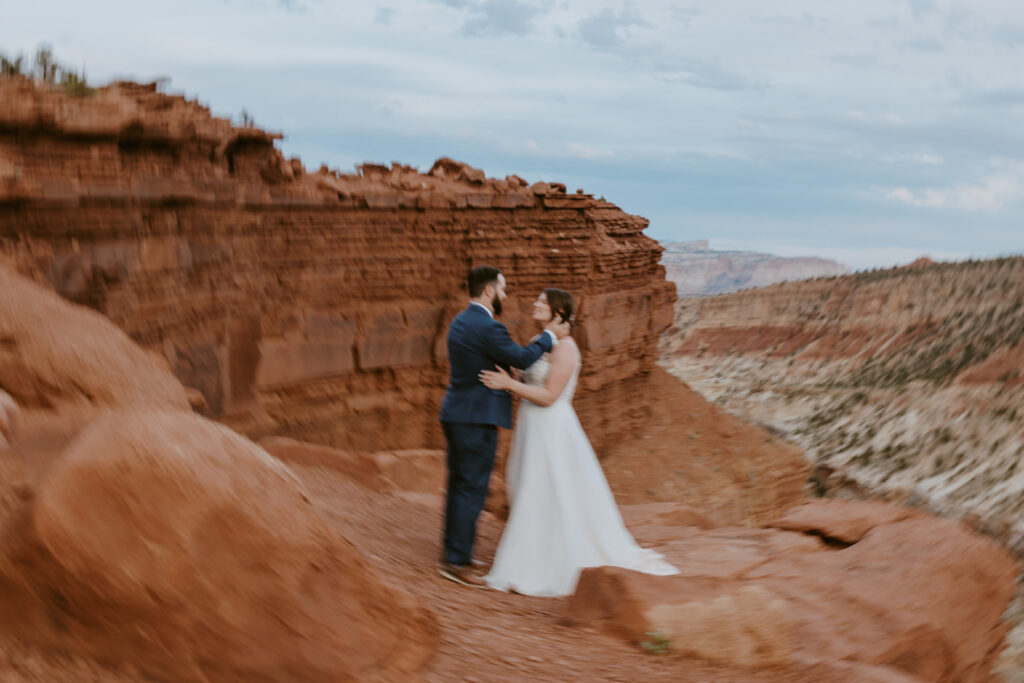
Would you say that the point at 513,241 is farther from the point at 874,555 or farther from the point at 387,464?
the point at 874,555

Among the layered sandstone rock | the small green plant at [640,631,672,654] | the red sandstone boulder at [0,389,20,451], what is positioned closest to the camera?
the red sandstone boulder at [0,389,20,451]

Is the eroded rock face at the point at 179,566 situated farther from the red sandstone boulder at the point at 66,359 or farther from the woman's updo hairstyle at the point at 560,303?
the woman's updo hairstyle at the point at 560,303

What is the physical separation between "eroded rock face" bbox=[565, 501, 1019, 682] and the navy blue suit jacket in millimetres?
1447

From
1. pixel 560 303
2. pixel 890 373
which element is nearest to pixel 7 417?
pixel 560 303

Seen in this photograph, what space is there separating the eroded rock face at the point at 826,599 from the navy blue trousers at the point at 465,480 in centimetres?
121

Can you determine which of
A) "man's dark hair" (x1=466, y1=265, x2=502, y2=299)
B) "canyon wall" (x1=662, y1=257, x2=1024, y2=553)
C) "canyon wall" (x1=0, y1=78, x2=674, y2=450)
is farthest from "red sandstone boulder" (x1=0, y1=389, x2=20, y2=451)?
"canyon wall" (x1=662, y1=257, x2=1024, y2=553)

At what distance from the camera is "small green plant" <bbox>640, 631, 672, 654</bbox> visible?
483 centimetres

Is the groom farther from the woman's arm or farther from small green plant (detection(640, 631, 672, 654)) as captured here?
small green plant (detection(640, 631, 672, 654))

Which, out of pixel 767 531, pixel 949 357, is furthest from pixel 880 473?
pixel 767 531

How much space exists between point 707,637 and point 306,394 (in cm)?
661

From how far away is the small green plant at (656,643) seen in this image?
15.9ft

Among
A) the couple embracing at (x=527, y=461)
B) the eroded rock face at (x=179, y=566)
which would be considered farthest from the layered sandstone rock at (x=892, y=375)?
the eroded rock face at (x=179, y=566)

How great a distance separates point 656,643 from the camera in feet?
16.0

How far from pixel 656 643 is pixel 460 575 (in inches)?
72.3
